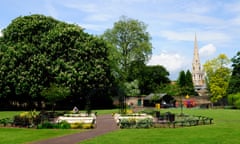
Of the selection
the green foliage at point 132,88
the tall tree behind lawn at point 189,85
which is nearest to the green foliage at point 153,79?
the tall tree behind lawn at point 189,85

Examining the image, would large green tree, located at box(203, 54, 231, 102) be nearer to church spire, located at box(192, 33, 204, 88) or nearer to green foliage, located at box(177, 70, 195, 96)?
green foliage, located at box(177, 70, 195, 96)

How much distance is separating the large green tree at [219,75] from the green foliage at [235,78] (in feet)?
14.6

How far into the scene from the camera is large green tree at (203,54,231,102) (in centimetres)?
8331

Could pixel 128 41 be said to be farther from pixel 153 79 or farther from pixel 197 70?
pixel 197 70

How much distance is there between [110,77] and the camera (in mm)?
59438

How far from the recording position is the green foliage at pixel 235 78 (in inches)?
2972

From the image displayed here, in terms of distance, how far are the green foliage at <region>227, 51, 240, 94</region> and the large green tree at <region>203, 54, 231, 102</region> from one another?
14.6 feet

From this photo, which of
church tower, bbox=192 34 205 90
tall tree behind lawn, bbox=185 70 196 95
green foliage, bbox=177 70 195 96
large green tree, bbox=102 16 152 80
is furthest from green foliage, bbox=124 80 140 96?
church tower, bbox=192 34 205 90

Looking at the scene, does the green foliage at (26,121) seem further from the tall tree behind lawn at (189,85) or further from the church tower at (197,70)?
the church tower at (197,70)

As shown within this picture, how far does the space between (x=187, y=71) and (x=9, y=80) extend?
83.6 metres

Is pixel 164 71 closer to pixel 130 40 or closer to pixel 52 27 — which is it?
pixel 130 40

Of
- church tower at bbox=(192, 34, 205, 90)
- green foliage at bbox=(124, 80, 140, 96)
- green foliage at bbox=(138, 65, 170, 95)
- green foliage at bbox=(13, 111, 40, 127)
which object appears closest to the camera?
green foliage at bbox=(13, 111, 40, 127)

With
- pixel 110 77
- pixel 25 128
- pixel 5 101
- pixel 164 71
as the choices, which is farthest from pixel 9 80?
pixel 164 71

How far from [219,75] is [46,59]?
151 feet
